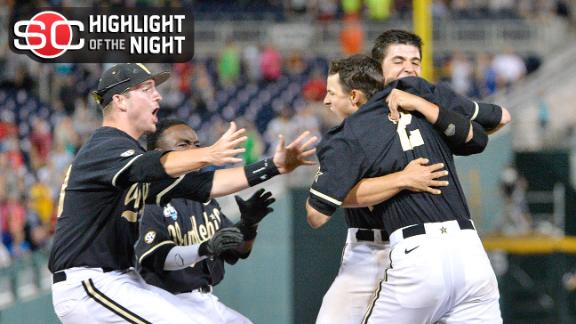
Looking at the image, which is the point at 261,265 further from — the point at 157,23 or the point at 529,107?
the point at 529,107

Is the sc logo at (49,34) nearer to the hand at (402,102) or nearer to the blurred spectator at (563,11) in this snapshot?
the hand at (402,102)

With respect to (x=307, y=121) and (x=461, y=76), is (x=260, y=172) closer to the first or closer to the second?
(x=307, y=121)

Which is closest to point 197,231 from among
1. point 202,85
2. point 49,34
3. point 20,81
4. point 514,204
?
point 49,34

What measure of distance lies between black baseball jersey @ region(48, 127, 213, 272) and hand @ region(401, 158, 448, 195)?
127 centimetres

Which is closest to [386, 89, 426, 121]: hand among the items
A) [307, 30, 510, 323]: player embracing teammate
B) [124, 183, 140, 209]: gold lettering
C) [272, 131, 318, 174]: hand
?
[307, 30, 510, 323]: player embracing teammate

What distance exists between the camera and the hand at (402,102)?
5.82 metres

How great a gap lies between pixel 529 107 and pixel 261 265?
820 cm

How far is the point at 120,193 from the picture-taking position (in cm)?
613

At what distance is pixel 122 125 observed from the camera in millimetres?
6293

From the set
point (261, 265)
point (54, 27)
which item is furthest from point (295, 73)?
point (261, 265)

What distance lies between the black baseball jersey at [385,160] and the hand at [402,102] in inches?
1.7

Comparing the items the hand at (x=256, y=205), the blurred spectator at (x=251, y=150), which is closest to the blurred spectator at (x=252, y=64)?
the blurred spectator at (x=251, y=150)

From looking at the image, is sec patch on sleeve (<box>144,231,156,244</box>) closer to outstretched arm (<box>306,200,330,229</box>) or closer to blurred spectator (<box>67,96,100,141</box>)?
outstretched arm (<box>306,200,330,229</box>)

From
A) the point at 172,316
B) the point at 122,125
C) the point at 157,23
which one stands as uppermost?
the point at 157,23
